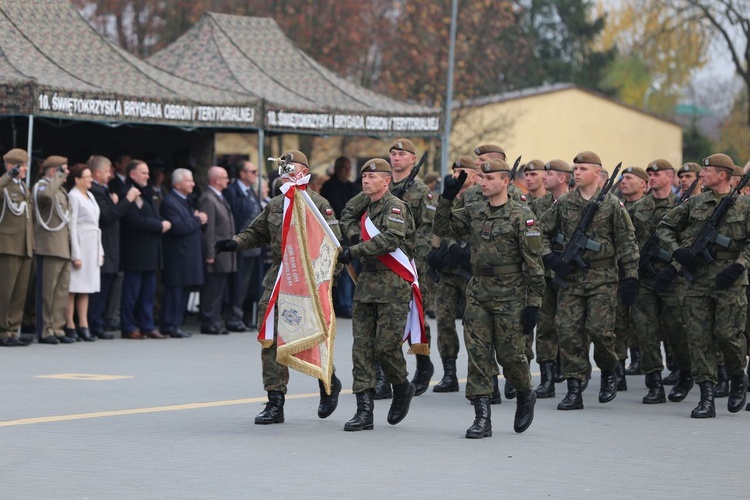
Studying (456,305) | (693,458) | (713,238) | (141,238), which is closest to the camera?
(693,458)

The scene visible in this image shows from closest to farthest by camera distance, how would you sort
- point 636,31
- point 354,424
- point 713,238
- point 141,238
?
point 354,424 < point 713,238 < point 141,238 < point 636,31

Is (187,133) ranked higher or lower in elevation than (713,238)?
higher

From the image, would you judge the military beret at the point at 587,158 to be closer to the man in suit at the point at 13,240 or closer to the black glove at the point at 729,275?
the black glove at the point at 729,275

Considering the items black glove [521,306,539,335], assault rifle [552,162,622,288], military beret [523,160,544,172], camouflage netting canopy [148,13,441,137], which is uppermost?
camouflage netting canopy [148,13,441,137]

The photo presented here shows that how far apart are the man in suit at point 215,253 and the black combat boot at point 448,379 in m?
5.41

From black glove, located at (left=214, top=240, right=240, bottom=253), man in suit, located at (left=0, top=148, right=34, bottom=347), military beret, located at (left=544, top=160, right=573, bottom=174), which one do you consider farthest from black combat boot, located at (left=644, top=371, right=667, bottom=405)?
man in suit, located at (left=0, top=148, right=34, bottom=347)

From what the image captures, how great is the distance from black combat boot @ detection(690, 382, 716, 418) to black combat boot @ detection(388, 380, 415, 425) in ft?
Answer: 8.16

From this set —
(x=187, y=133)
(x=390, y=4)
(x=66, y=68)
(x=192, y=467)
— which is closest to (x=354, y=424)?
(x=192, y=467)

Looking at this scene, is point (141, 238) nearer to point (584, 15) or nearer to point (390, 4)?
point (390, 4)

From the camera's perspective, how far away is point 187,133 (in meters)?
20.2

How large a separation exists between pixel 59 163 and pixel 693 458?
8994 mm

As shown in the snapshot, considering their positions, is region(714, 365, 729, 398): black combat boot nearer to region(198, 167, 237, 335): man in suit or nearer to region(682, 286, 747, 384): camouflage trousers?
region(682, 286, 747, 384): camouflage trousers

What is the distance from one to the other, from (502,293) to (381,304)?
3.00ft

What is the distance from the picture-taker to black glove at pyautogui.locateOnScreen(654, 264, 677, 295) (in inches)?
473
